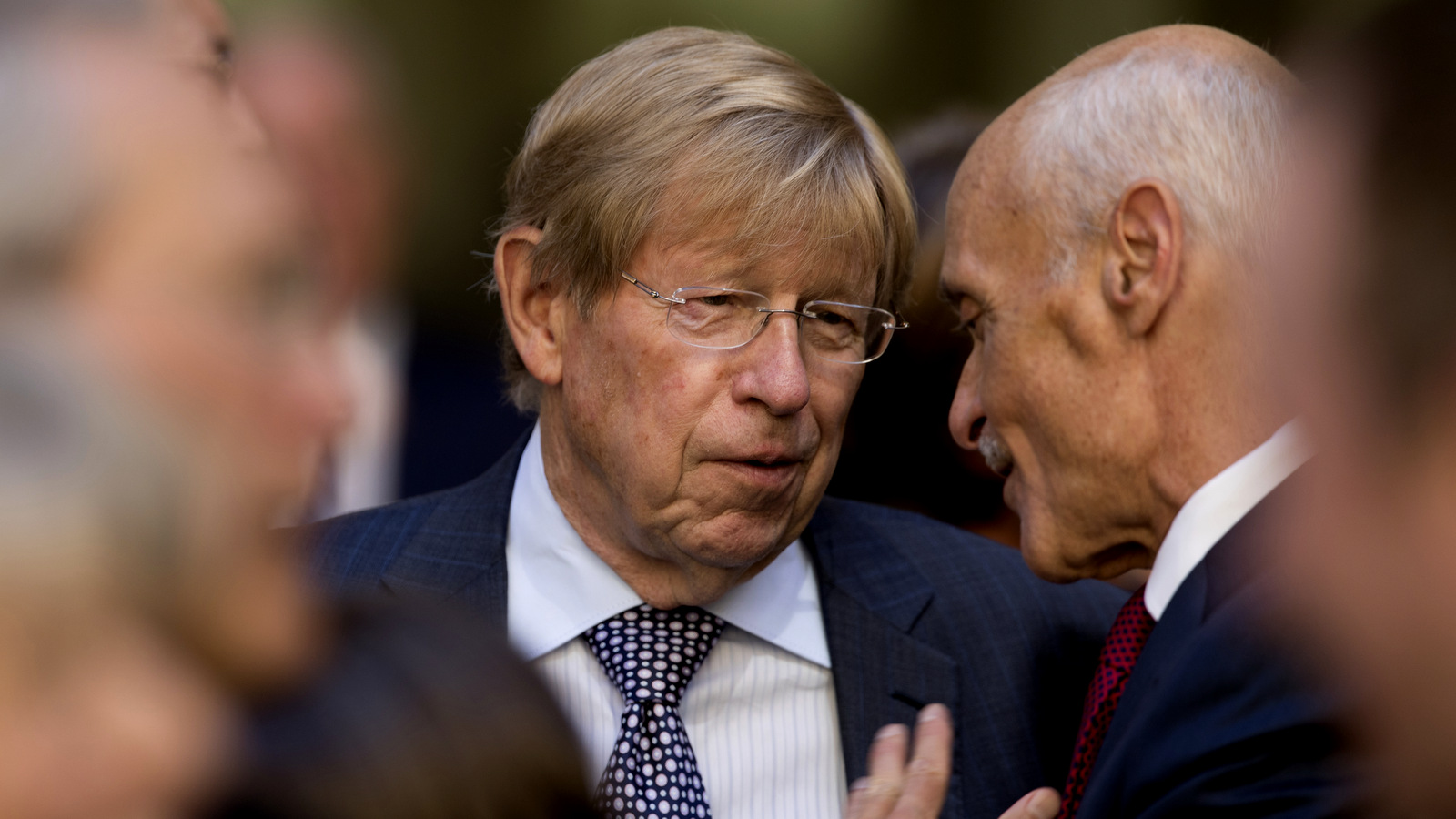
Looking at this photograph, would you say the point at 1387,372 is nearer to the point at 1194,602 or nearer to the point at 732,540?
the point at 1194,602

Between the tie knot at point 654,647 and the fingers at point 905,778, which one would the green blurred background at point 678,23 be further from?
the fingers at point 905,778

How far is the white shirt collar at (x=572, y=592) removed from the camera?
2.37 meters

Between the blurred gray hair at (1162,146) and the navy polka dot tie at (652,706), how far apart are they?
0.88 meters

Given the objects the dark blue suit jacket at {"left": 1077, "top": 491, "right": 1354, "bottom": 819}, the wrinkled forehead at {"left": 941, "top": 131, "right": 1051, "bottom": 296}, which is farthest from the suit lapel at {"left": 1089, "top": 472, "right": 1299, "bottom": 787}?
the wrinkled forehead at {"left": 941, "top": 131, "right": 1051, "bottom": 296}

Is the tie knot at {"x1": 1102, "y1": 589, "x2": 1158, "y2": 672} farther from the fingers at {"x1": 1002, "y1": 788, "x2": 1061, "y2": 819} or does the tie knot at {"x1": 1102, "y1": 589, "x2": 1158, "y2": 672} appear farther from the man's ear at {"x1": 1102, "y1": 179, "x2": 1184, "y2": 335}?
the man's ear at {"x1": 1102, "y1": 179, "x2": 1184, "y2": 335}

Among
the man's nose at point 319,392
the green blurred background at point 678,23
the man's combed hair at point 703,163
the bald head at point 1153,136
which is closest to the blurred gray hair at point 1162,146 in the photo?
the bald head at point 1153,136

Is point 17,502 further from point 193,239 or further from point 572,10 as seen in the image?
point 572,10

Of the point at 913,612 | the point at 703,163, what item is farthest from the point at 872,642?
the point at 703,163

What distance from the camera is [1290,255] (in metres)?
1.00

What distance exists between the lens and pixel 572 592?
240 cm

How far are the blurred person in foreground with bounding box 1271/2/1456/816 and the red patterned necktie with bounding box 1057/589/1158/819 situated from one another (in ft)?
3.78

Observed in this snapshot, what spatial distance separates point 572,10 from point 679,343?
4.81m

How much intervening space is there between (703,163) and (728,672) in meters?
0.88

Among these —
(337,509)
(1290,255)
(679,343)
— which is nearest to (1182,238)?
(679,343)
